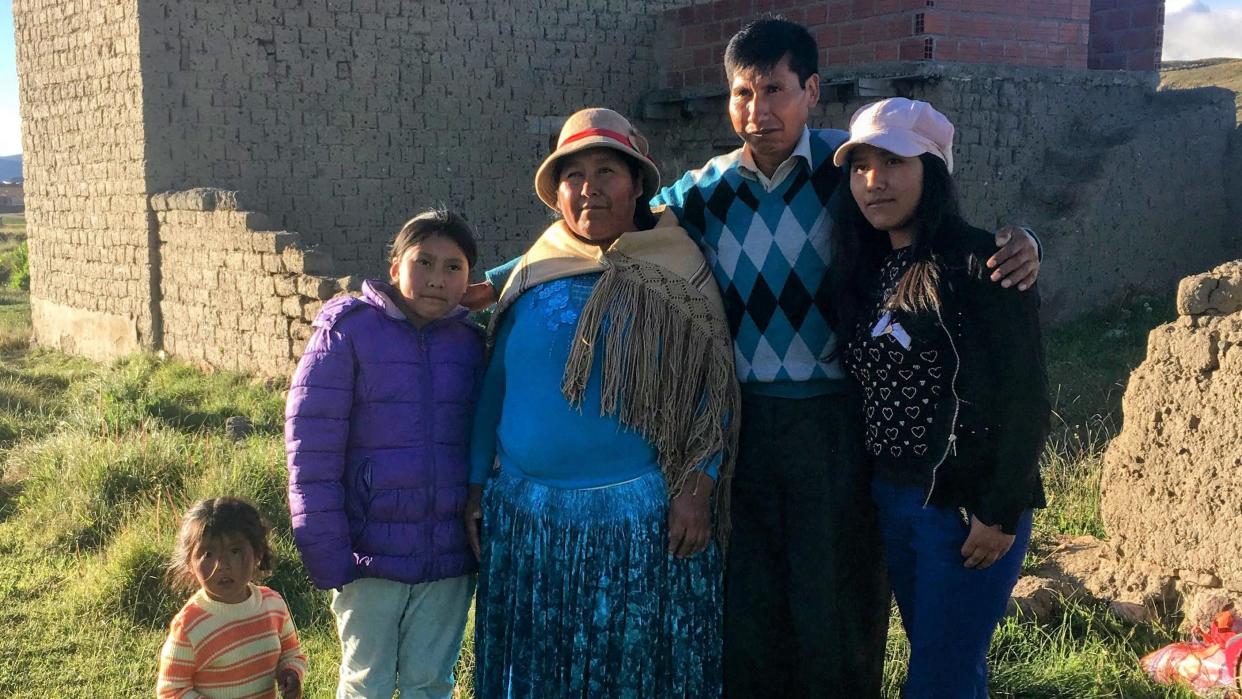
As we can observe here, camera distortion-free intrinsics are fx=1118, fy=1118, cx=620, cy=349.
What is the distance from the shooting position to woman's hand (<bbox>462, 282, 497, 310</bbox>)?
110 inches

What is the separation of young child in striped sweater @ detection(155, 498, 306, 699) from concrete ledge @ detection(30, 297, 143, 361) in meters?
6.73

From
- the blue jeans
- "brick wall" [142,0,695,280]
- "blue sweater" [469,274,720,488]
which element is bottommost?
the blue jeans

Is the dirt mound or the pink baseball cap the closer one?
the pink baseball cap

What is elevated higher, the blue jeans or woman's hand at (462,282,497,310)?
woman's hand at (462,282,497,310)

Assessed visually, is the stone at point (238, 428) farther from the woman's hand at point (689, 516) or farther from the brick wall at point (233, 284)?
the woman's hand at point (689, 516)

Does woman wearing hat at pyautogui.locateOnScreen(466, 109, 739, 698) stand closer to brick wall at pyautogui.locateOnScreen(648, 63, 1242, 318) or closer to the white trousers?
the white trousers

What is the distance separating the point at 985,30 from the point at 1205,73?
88.7 feet

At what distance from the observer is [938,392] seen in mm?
2279

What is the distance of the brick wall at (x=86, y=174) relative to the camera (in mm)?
8086

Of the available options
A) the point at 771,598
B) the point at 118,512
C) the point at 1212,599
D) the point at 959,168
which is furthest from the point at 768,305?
the point at 959,168

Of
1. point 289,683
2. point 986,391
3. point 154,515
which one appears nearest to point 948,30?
point 154,515

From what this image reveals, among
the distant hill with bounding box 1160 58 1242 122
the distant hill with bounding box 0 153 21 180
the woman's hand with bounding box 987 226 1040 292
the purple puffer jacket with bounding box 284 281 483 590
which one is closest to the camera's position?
the woman's hand with bounding box 987 226 1040 292

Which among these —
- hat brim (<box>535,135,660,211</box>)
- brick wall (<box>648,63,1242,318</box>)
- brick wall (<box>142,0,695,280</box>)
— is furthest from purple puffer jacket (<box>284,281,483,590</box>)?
brick wall (<box>142,0,695,280</box>)

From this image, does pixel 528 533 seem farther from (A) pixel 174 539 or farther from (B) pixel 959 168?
(B) pixel 959 168
